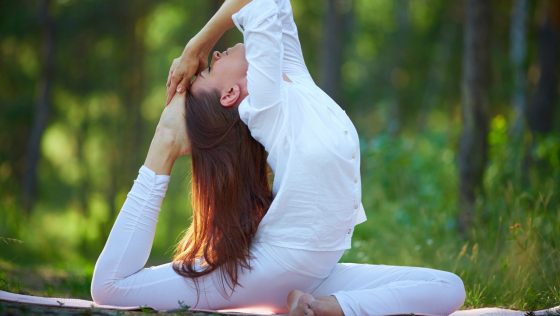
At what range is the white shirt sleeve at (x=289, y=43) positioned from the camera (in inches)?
161

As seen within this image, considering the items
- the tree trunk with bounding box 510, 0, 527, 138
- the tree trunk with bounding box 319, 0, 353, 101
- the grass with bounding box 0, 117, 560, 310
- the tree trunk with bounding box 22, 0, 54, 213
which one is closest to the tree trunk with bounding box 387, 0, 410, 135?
the tree trunk with bounding box 510, 0, 527, 138

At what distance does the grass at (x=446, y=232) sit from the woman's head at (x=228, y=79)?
0.91 metres

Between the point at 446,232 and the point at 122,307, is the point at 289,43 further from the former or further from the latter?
the point at 446,232

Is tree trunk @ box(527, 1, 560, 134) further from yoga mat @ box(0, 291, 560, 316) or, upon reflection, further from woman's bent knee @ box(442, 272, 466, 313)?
woman's bent knee @ box(442, 272, 466, 313)

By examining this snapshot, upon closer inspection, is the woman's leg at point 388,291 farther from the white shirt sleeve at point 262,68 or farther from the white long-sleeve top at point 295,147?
the white shirt sleeve at point 262,68

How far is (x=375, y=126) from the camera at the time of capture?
30188mm

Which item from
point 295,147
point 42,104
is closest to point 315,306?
point 295,147

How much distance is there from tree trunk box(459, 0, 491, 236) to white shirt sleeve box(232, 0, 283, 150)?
13.7 ft

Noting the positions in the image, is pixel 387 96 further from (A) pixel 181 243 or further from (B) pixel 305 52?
(A) pixel 181 243

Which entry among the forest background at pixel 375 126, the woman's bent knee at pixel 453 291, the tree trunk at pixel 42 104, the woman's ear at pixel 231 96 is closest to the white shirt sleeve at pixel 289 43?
the woman's ear at pixel 231 96

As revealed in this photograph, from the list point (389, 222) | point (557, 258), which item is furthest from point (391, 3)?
point (557, 258)

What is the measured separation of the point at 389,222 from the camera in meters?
7.75

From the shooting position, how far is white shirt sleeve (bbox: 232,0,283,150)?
3803 millimetres

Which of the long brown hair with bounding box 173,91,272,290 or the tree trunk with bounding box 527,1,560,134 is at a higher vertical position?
the long brown hair with bounding box 173,91,272,290
